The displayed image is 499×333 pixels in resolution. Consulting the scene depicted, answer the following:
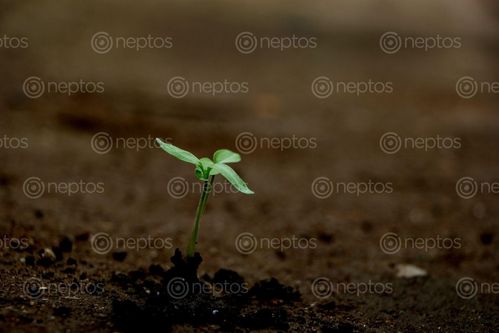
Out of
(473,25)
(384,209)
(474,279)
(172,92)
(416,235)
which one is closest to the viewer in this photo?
(474,279)

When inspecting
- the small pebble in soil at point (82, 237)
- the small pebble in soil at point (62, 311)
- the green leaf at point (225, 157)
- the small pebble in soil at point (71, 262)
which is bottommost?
Result: the small pebble in soil at point (62, 311)

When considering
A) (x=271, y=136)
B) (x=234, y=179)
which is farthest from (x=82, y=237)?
(x=271, y=136)

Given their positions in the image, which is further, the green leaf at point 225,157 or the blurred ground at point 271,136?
the blurred ground at point 271,136

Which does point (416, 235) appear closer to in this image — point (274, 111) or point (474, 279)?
point (474, 279)

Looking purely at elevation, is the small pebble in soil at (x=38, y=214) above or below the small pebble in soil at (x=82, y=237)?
above

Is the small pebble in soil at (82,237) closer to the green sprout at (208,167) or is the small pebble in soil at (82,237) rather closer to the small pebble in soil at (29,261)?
the small pebble in soil at (29,261)

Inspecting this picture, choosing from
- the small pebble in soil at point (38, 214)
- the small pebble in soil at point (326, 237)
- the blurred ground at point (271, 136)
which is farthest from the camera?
the small pebble in soil at point (326, 237)

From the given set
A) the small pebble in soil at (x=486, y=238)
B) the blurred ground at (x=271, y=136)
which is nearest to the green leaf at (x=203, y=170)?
the blurred ground at (x=271, y=136)

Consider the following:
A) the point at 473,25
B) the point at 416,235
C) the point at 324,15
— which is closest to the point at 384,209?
the point at 416,235
